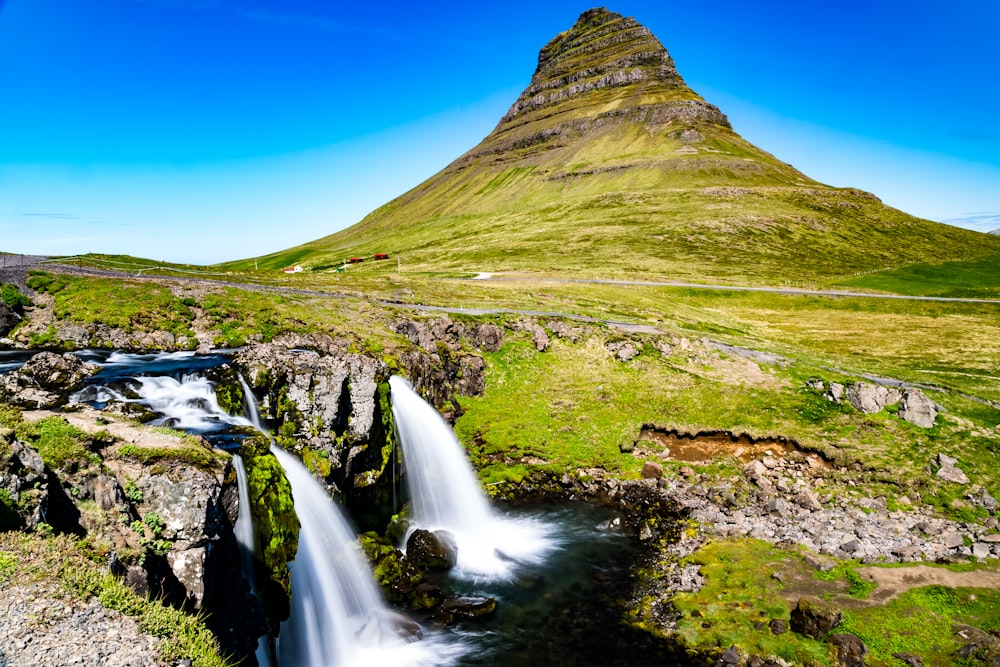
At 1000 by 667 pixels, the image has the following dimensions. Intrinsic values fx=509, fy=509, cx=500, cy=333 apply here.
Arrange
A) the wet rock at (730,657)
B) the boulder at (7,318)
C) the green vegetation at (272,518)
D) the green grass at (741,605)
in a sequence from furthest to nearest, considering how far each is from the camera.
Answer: the boulder at (7,318) → the green grass at (741,605) → the wet rock at (730,657) → the green vegetation at (272,518)

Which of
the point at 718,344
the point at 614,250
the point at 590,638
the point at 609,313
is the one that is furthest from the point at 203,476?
the point at 614,250

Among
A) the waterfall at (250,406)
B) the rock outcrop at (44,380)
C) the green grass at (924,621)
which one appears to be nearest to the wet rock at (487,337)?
the waterfall at (250,406)

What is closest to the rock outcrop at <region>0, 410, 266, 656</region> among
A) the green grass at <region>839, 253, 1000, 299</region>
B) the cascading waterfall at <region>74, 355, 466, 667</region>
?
the cascading waterfall at <region>74, 355, 466, 667</region>

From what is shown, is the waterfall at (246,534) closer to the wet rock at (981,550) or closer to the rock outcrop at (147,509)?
the rock outcrop at (147,509)

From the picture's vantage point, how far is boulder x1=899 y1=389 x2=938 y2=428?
31828 millimetres

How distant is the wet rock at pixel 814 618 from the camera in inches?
670

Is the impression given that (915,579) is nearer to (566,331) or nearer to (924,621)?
(924,621)

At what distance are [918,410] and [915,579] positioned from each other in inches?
697

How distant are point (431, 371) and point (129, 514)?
25.0 metres

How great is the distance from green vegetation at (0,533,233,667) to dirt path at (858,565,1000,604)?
21.3 m

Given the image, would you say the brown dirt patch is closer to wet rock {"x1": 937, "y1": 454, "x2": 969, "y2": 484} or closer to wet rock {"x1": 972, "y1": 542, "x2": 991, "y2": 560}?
wet rock {"x1": 937, "y1": 454, "x2": 969, "y2": 484}

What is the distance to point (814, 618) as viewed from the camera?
17.2 meters

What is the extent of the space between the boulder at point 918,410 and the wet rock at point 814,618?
2053 cm

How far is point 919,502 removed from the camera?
25766 millimetres
